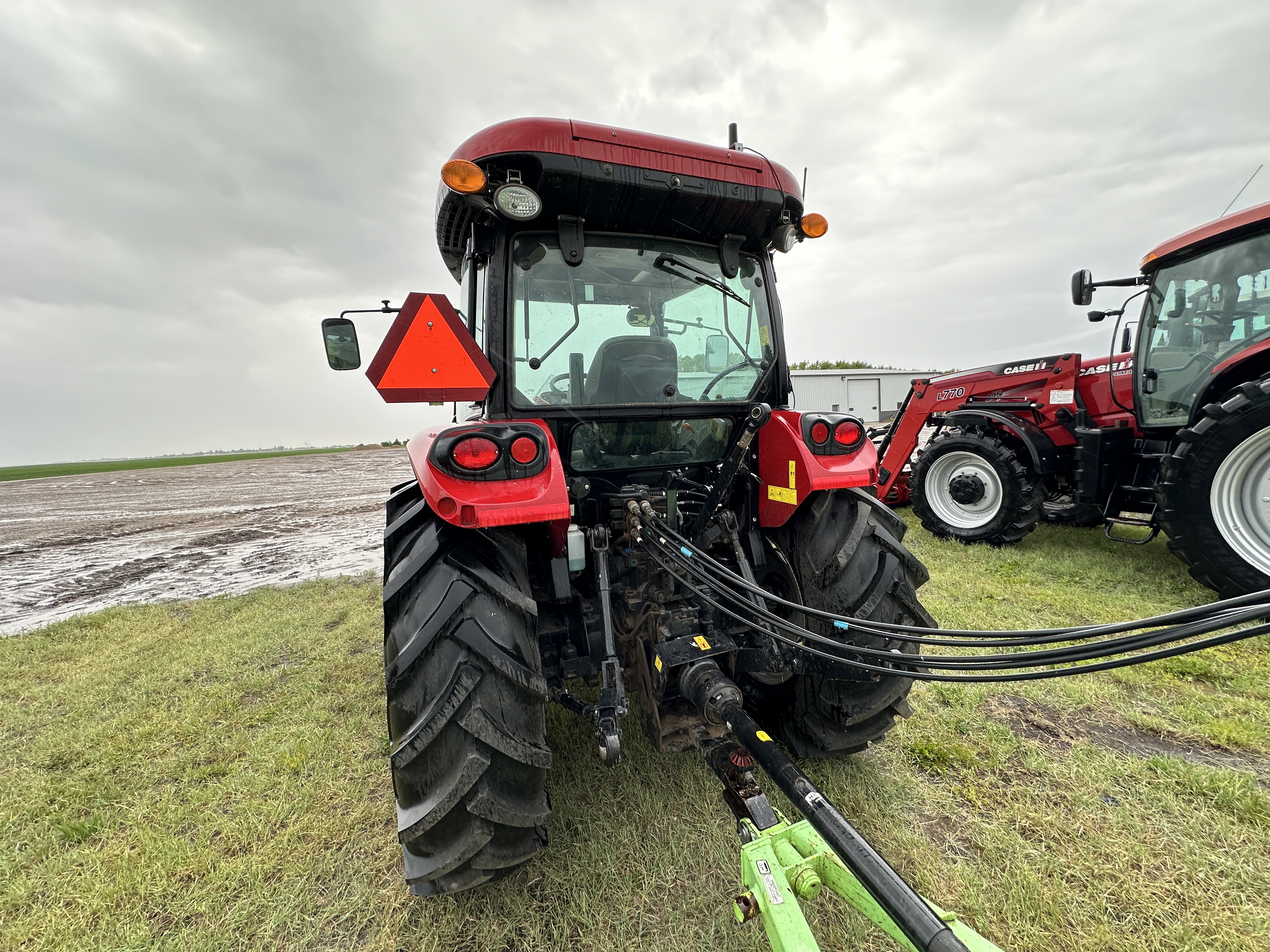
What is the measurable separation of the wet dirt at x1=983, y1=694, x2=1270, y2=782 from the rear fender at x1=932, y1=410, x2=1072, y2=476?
3.17 m

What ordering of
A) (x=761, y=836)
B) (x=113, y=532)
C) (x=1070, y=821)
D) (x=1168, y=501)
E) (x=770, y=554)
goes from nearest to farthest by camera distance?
1. (x=761, y=836)
2. (x=1070, y=821)
3. (x=770, y=554)
4. (x=1168, y=501)
5. (x=113, y=532)

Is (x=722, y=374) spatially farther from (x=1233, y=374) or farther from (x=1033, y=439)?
(x=1033, y=439)

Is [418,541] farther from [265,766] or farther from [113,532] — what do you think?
[113,532]

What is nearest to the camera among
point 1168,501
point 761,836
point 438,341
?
point 761,836

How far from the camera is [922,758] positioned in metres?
2.14

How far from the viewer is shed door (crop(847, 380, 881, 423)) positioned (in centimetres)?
1659

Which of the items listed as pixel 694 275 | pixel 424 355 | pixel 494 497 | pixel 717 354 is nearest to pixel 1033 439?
pixel 717 354

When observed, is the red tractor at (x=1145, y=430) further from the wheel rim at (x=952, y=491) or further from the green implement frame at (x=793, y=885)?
the green implement frame at (x=793, y=885)

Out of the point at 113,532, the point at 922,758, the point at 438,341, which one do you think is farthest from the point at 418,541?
the point at 113,532

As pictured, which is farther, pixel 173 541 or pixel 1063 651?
pixel 173 541

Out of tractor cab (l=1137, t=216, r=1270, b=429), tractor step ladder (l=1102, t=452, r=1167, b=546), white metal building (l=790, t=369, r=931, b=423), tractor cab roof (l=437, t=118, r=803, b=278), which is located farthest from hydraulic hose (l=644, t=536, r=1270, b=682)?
white metal building (l=790, t=369, r=931, b=423)

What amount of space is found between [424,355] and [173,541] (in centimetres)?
808

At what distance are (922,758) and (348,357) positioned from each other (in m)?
2.84

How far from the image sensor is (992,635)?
1.15 metres
